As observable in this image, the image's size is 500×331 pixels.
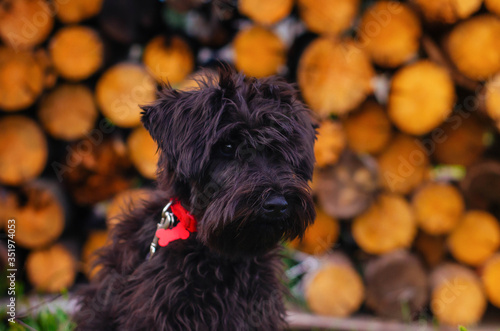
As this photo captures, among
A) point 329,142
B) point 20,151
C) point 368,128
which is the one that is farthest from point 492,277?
point 20,151

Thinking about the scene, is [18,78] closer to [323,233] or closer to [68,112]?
[68,112]

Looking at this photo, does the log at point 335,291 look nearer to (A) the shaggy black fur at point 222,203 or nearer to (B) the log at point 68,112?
(A) the shaggy black fur at point 222,203

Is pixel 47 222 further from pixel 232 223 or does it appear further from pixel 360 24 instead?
pixel 360 24

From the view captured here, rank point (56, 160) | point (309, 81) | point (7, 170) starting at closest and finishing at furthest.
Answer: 1. point (309, 81)
2. point (7, 170)
3. point (56, 160)

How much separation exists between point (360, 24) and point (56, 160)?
2.91m

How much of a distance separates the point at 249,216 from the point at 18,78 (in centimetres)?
266

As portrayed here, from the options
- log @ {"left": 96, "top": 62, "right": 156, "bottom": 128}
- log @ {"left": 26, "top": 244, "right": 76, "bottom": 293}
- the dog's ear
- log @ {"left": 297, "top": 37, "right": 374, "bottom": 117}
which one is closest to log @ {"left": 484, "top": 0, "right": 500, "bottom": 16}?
log @ {"left": 297, "top": 37, "right": 374, "bottom": 117}

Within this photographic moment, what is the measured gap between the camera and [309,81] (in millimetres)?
3273

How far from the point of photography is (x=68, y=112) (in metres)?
3.65

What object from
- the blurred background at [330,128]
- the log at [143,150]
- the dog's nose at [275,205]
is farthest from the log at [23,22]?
the dog's nose at [275,205]

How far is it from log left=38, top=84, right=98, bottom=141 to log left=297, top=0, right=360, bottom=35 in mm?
1971

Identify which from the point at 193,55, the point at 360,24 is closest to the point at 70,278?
the point at 193,55

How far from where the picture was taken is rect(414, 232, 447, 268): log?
3.70m

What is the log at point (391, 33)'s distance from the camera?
3234 mm
